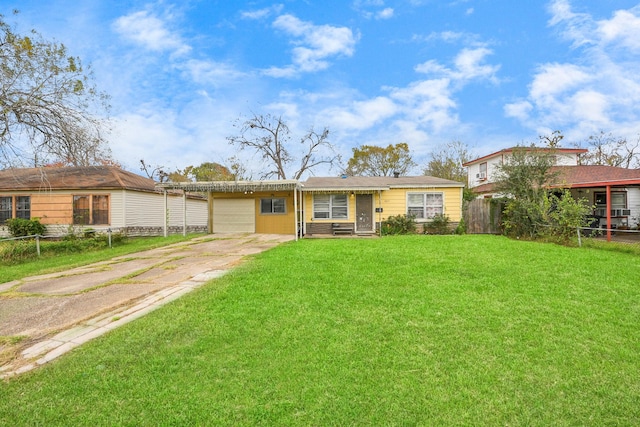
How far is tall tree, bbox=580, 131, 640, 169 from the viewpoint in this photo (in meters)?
26.7

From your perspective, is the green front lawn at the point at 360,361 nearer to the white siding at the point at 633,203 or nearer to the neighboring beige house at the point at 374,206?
the neighboring beige house at the point at 374,206

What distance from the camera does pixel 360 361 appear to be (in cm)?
296

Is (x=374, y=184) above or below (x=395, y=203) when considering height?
above

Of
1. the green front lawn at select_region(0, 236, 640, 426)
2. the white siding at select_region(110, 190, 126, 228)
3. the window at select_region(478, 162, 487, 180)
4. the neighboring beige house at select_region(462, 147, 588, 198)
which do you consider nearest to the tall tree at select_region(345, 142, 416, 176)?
the neighboring beige house at select_region(462, 147, 588, 198)

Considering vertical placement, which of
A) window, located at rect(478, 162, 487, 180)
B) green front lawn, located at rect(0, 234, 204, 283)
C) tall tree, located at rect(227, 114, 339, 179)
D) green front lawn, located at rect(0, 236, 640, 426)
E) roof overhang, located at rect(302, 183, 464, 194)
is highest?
Answer: tall tree, located at rect(227, 114, 339, 179)

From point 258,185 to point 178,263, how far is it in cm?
603

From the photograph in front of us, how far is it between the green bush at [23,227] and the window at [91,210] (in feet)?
4.82

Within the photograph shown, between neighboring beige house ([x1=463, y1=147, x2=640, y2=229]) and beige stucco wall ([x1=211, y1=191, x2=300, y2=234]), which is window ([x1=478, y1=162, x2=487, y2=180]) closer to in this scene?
neighboring beige house ([x1=463, y1=147, x2=640, y2=229])

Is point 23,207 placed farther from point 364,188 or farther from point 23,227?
point 364,188

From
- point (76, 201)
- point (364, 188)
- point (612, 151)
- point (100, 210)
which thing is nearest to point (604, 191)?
point (364, 188)

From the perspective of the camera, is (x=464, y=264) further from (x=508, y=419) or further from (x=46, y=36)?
(x=46, y=36)

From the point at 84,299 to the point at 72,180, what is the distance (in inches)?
530

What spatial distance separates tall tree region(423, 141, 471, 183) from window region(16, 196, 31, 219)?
2941 cm

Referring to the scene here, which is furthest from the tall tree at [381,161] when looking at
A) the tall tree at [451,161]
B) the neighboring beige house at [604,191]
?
the neighboring beige house at [604,191]
